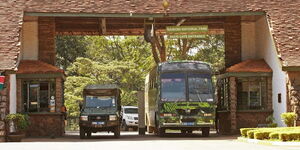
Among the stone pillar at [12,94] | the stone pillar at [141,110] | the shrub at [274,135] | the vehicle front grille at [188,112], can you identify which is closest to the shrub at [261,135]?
the shrub at [274,135]

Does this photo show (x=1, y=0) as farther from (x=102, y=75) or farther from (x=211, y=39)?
(x=211, y=39)

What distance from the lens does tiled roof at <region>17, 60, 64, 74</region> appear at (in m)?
32.8

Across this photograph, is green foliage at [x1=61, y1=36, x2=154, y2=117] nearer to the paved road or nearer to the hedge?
the paved road

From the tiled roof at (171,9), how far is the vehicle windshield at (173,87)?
4.06m

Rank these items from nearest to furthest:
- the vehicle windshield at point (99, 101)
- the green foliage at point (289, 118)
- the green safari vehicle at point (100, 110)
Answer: the green foliage at point (289, 118), the green safari vehicle at point (100, 110), the vehicle windshield at point (99, 101)

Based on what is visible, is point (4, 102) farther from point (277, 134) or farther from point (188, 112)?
point (277, 134)

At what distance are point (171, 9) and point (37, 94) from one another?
25.2 ft

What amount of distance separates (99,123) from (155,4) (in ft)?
22.6

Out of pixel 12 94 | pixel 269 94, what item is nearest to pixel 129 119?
pixel 269 94

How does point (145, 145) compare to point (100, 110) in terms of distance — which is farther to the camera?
point (100, 110)

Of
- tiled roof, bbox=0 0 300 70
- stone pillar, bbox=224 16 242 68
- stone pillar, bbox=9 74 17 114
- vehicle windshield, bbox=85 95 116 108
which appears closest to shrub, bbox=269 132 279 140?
tiled roof, bbox=0 0 300 70

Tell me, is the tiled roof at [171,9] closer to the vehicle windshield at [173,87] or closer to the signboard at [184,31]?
the signboard at [184,31]

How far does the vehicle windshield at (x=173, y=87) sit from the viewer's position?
2983 cm

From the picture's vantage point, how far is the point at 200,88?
98.5 feet
